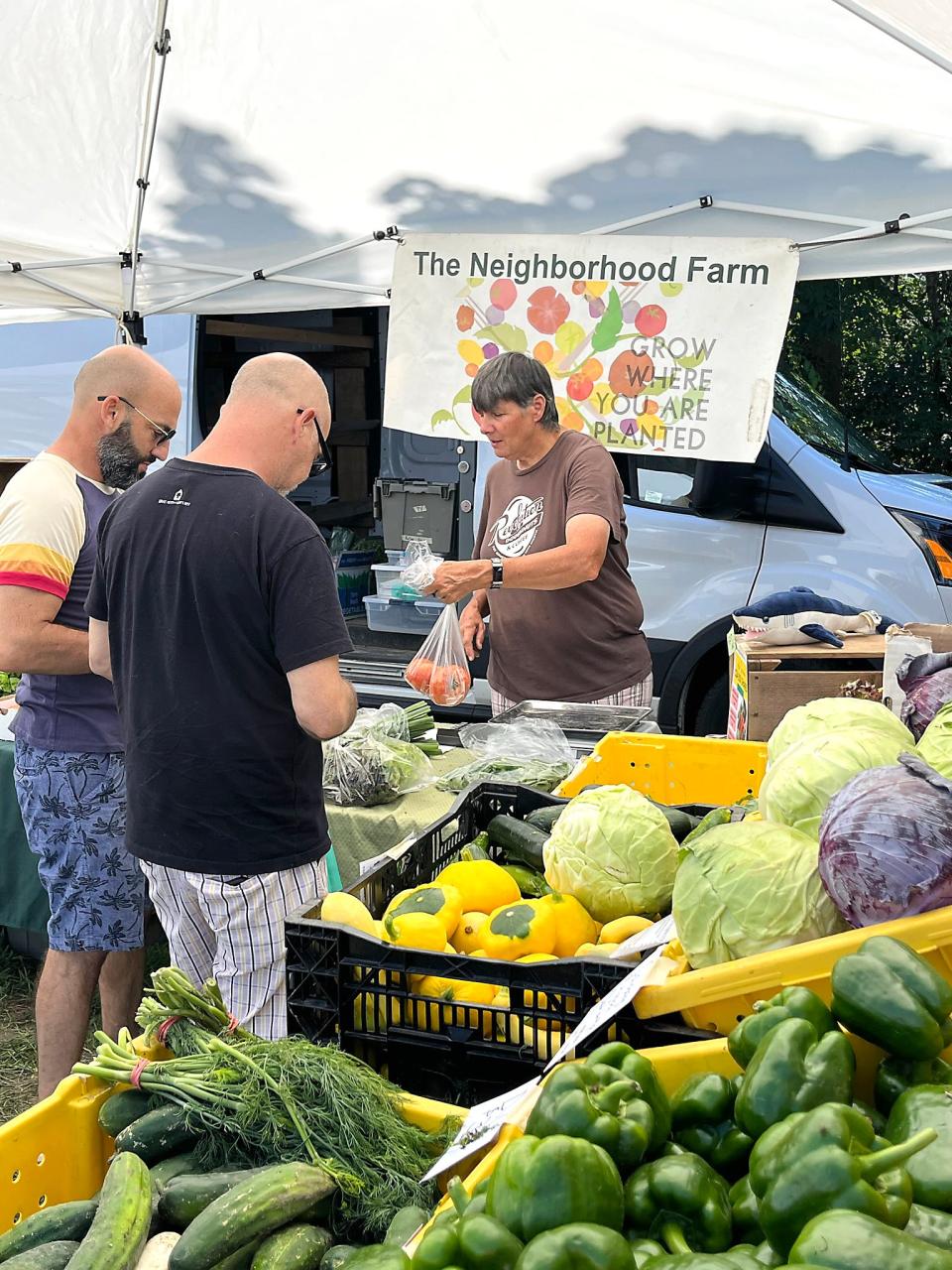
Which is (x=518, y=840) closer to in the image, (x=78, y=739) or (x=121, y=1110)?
(x=121, y=1110)

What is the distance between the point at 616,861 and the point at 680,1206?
0.90 m

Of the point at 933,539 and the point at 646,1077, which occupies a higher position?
the point at 933,539

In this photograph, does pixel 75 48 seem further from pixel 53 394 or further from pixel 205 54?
pixel 53 394

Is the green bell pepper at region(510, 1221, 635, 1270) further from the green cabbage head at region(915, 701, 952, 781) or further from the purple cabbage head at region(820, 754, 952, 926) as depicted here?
the green cabbage head at region(915, 701, 952, 781)

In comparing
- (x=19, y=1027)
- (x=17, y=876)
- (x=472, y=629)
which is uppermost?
(x=472, y=629)

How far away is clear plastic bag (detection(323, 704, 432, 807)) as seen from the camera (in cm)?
348

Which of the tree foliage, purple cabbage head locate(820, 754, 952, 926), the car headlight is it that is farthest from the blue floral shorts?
the tree foliage

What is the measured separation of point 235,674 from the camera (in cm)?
242

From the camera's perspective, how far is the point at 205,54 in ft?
14.6

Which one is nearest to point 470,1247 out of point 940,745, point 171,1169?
point 171,1169

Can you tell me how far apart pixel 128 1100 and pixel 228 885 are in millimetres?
839

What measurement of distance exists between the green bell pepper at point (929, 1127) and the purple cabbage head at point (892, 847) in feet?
0.89

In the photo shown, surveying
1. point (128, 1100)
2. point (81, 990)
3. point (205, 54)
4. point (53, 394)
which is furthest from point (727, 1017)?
point (53, 394)

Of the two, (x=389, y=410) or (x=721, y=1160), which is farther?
(x=389, y=410)
